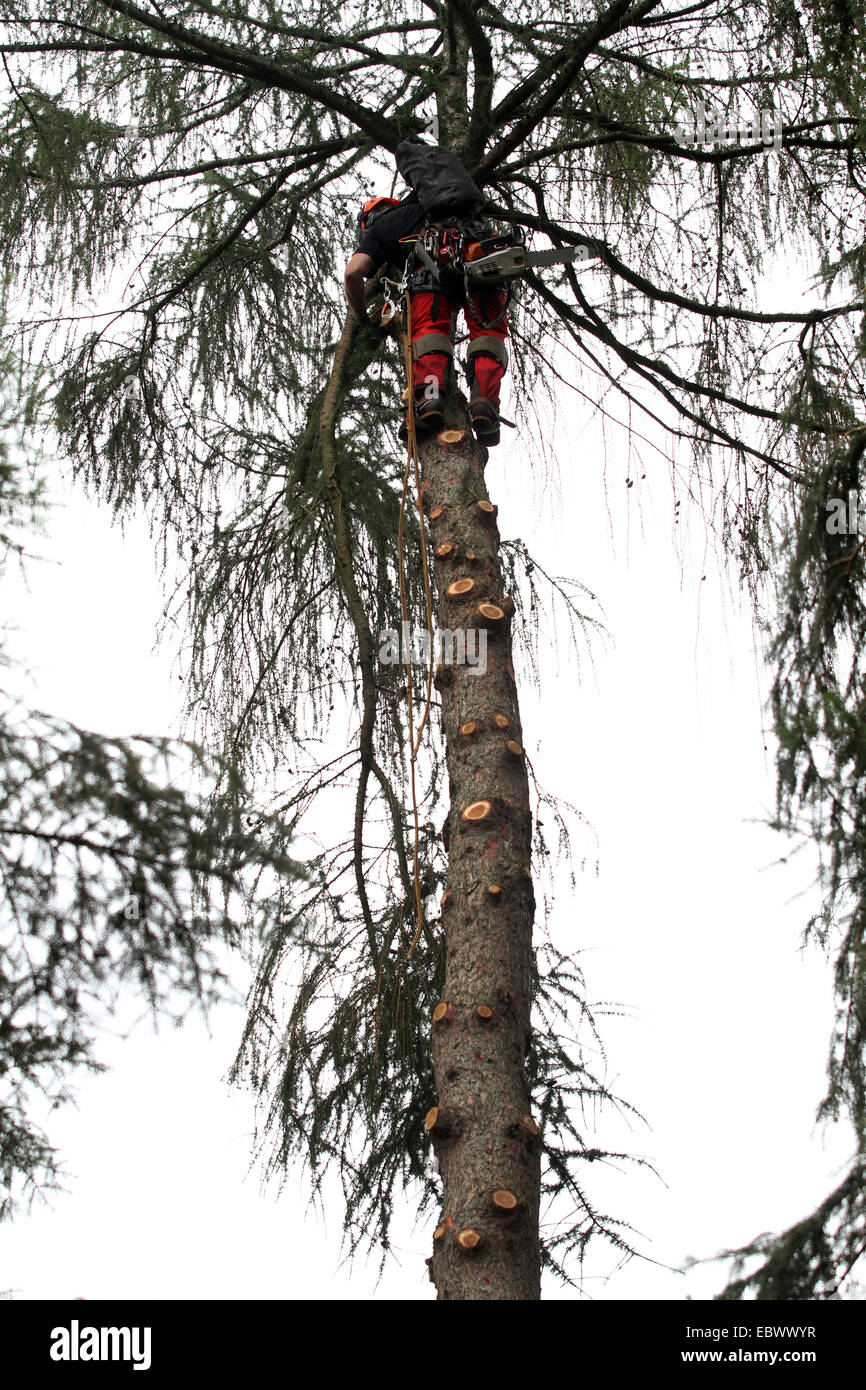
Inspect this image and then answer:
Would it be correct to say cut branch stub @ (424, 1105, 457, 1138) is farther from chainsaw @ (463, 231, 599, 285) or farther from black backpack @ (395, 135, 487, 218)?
black backpack @ (395, 135, 487, 218)

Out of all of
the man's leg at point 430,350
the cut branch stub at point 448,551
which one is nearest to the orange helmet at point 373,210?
the man's leg at point 430,350

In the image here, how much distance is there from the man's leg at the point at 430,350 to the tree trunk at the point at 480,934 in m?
0.08

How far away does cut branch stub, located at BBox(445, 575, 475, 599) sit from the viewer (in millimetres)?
3350

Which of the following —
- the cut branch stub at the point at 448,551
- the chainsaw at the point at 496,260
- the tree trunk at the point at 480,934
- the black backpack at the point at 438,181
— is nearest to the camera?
the tree trunk at the point at 480,934

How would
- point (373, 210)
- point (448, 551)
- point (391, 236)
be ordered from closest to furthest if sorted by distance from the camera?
1. point (448, 551)
2. point (391, 236)
3. point (373, 210)

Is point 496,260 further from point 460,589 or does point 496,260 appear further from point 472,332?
point 460,589

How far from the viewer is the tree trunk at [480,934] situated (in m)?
2.55

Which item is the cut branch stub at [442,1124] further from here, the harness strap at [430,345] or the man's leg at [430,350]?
the harness strap at [430,345]

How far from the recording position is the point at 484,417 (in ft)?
11.9

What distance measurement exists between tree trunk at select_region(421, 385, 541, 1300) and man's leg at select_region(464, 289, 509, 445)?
7 centimetres

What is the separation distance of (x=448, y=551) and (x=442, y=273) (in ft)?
2.95

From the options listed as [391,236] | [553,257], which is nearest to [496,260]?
[553,257]

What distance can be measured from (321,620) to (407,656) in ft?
1.70

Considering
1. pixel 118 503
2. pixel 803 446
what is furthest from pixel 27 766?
pixel 118 503
